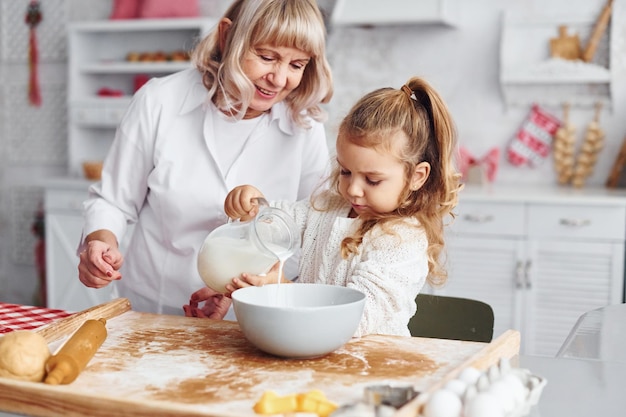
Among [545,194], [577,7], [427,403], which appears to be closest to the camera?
[427,403]

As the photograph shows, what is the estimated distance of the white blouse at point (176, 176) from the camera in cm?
193

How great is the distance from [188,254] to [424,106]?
2.29 ft

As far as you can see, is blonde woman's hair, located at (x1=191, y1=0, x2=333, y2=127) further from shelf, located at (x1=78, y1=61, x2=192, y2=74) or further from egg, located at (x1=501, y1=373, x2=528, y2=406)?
shelf, located at (x1=78, y1=61, x2=192, y2=74)

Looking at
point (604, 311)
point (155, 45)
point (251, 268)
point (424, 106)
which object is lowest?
point (604, 311)

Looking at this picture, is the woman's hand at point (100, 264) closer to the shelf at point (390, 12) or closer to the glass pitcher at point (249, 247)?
the glass pitcher at point (249, 247)

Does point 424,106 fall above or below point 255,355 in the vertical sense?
above

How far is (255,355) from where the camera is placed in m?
1.23

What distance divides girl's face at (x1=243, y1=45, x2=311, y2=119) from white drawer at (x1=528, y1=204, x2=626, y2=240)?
6.13 feet

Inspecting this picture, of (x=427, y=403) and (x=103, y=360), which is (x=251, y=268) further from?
(x=427, y=403)

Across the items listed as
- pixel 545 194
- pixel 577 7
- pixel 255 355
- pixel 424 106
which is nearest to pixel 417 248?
pixel 424 106

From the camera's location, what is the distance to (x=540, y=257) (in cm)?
339

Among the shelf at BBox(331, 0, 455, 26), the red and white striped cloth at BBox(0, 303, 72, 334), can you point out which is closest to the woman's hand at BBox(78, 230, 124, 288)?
the red and white striped cloth at BBox(0, 303, 72, 334)

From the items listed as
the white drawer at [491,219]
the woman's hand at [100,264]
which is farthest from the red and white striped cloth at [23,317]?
the white drawer at [491,219]

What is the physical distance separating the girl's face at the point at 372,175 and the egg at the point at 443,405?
622mm
